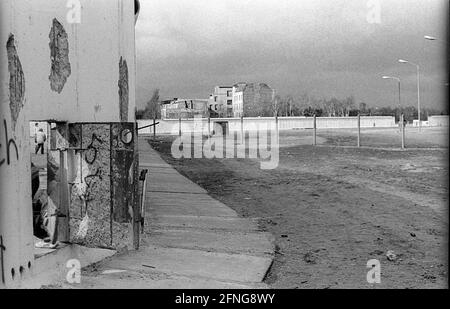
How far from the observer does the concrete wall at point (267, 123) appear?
5181 centimetres

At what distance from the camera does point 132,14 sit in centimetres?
805

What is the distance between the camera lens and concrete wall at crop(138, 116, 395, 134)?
170 ft

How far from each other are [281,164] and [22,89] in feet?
50.2

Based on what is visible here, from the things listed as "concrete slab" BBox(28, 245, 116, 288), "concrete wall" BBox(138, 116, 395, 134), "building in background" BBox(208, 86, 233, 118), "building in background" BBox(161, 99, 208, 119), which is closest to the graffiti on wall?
"concrete slab" BBox(28, 245, 116, 288)

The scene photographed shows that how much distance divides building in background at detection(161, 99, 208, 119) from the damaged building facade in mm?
65740

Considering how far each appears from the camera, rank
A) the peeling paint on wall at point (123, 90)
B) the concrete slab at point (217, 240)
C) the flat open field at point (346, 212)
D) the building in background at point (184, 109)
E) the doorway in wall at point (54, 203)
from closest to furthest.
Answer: the doorway in wall at point (54, 203) < the flat open field at point (346, 212) < the concrete slab at point (217, 240) < the peeling paint on wall at point (123, 90) < the building in background at point (184, 109)

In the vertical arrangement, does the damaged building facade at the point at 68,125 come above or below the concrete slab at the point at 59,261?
above

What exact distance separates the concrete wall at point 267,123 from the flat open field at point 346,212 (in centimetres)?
2898

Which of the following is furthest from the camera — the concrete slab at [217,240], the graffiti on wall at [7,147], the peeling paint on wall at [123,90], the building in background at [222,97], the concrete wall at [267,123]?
the building in background at [222,97]

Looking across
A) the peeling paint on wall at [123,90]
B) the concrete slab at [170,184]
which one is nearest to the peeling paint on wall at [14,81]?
the peeling paint on wall at [123,90]

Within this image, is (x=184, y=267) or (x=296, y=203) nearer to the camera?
(x=184, y=267)

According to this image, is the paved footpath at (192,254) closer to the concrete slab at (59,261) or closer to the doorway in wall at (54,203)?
the concrete slab at (59,261)
